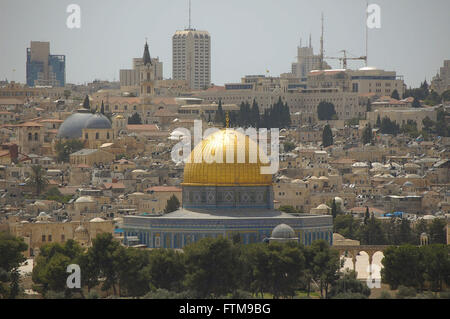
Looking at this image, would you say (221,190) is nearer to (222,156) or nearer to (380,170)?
(222,156)

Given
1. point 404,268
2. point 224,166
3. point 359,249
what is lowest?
point 359,249

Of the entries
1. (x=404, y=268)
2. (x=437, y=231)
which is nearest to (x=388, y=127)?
(x=437, y=231)

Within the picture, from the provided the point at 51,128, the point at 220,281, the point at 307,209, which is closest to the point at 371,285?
the point at 220,281

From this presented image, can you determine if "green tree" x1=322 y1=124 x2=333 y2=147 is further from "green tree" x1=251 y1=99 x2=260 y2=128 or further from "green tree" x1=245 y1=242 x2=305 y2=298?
"green tree" x1=245 y1=242 x2=305 y2=298

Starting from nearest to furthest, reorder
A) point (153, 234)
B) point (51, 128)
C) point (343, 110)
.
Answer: point (153, 234) < point (51, 128) < point (343, 110)

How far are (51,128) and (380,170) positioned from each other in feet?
94.9

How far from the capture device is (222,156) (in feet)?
254

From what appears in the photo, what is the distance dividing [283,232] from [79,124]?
201 ft

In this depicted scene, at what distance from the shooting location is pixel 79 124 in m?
133

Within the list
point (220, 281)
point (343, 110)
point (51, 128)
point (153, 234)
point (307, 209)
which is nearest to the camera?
point (220, 281)

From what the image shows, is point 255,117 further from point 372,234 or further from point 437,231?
point 372,234

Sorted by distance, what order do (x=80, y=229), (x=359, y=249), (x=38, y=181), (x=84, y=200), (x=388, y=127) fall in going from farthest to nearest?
→ (x=388, y=127), (x=38, y=181), (x=84, y=200), (x=80, y=229), (x=359, y=249)

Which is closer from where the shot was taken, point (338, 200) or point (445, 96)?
point (338, 200)

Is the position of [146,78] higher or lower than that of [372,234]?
higher
